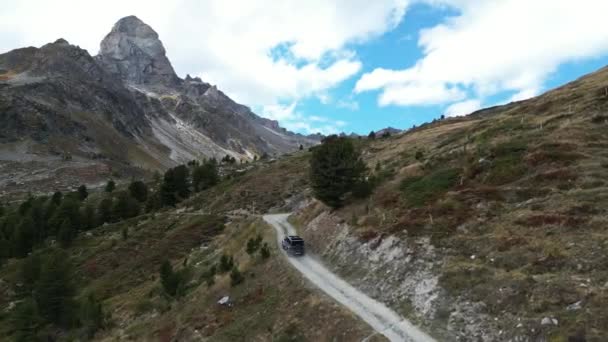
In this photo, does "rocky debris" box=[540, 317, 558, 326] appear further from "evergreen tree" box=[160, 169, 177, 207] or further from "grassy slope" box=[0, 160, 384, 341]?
"evergreen tree" box=[160, 169, 177, 207]

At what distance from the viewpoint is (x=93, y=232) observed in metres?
83.5

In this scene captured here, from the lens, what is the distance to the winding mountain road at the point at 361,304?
22867 millimetres

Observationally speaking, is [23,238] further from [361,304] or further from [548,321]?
[548,321]

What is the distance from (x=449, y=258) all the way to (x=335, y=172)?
20.7 m

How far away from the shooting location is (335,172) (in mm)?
47000

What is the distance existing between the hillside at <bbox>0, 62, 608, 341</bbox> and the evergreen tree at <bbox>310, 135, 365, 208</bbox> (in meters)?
2.26

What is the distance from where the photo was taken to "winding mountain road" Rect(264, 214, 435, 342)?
2287 cm

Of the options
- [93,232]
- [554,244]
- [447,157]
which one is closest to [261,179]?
[93,232]

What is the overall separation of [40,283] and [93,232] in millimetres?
37974

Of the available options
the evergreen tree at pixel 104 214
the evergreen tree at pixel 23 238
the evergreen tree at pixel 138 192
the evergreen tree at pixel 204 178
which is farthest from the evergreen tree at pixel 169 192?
the evergreen tree at pixel 23 238

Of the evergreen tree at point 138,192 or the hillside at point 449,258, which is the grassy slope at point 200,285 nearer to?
the hillside at point 449,258

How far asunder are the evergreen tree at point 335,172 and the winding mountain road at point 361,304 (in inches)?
334

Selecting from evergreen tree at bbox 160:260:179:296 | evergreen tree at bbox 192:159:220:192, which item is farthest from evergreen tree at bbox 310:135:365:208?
evergreen tree at bbox 192:159:220:192

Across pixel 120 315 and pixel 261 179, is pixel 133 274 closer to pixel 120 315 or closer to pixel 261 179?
pixel 120 315
